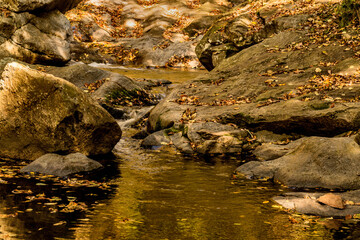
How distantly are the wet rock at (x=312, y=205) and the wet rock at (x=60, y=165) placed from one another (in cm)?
367

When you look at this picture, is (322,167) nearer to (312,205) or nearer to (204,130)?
(312,205)

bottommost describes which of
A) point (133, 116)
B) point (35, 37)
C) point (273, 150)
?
point (273, 150)

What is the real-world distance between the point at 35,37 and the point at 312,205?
45.2ft

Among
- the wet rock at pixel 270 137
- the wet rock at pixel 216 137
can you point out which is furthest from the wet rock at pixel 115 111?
the wet rock at pixel 270 137

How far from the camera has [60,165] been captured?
25.5 ft

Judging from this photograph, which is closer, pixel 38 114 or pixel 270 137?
pixel 38 114

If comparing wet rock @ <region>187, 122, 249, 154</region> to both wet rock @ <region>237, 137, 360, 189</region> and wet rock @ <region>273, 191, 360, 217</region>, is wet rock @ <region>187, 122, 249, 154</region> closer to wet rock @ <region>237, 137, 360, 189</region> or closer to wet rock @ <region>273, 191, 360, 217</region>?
wet rock @ <region>237, 137, 360, 189</region>

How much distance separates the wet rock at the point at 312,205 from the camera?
5.54 m

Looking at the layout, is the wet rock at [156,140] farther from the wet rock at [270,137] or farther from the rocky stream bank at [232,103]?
the wet rock at [270,137]

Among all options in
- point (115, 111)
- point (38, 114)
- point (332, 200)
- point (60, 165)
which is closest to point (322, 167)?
point (332, 200)

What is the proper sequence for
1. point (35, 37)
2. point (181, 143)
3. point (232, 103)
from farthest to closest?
point (35, 37) → point (232, 103) → point (181, 143)

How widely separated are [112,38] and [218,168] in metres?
20.5

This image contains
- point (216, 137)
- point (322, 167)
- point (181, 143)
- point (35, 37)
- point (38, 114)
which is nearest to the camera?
point (322, 167)

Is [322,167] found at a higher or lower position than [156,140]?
higher
